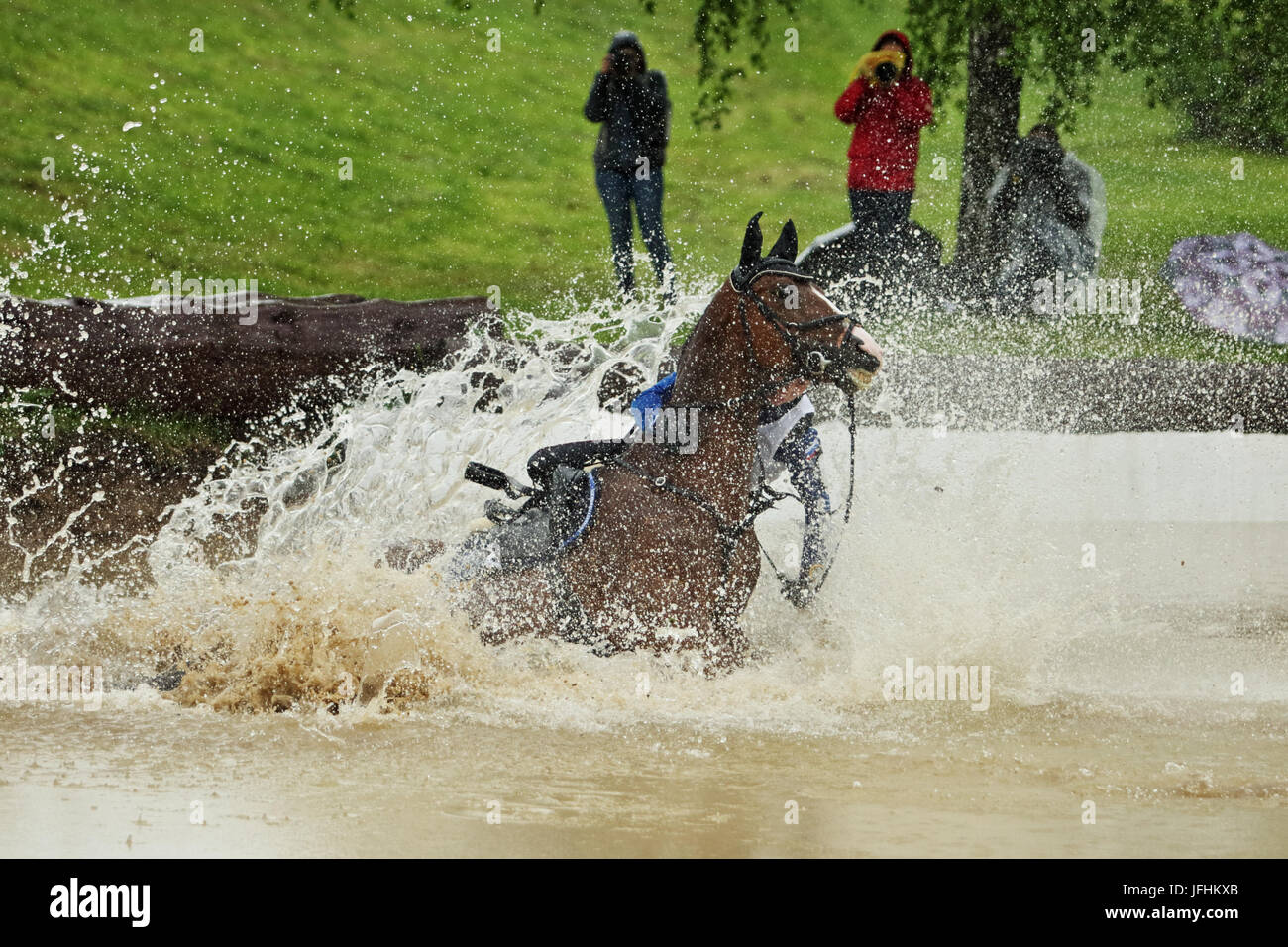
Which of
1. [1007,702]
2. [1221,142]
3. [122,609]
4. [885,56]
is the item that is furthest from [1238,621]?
[1221,142]

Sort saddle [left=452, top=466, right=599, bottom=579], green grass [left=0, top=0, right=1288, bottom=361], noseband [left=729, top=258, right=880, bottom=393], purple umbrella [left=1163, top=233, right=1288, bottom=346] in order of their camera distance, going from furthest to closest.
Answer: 1. green grass [left=0, top=0, right=1288, bottom=361]
2. purple umbrella [left=1163, top=233, right=1288, bottom=346]
3. saddle [left=452, top=466, right=599, bottom=579]
4. noseband [left=729, top=258, right=880, bottom=393]

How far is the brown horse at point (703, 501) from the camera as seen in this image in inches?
168

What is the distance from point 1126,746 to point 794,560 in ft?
6.78

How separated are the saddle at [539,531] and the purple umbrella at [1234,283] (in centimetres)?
922

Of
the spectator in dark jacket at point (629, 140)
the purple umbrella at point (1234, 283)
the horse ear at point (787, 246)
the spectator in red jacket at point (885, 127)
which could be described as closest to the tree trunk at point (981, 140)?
the spectator in red jacket at point (885, 127)

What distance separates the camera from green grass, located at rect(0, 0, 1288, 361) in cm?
1720

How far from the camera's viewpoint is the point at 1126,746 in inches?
179

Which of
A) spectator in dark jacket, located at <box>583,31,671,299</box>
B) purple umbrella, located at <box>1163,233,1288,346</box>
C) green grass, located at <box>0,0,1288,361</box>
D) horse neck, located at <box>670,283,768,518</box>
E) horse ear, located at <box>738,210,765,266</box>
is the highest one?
green grass, located at <box>0,0,1288,361</box>

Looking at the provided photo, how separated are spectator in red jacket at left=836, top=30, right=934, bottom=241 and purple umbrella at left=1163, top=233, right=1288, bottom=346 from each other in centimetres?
345

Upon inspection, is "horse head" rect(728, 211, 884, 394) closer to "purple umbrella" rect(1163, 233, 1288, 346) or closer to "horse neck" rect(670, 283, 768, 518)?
"horse neck" rect(670, 283, 768, 518)

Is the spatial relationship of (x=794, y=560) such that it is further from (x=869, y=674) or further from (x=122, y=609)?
(x=122, y=609)

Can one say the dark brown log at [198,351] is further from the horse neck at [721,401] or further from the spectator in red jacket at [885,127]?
the horse neck at [721,401]

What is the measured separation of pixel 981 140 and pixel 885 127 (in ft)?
7.00

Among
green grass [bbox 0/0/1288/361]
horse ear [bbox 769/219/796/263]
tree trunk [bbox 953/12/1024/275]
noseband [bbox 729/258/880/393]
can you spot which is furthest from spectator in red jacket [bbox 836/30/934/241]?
noseband [bbox 729/258/880/393]
